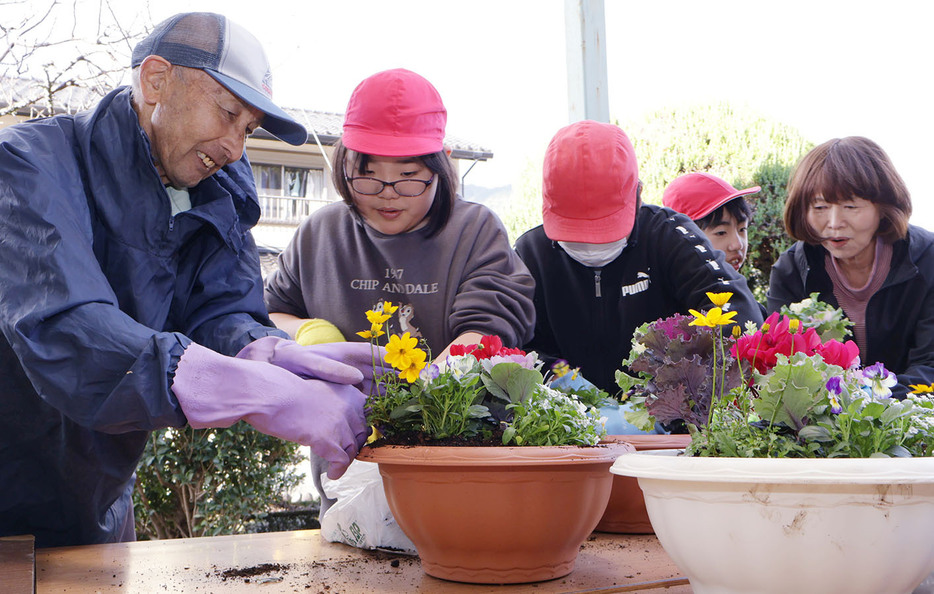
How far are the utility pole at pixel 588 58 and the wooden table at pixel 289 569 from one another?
230cm

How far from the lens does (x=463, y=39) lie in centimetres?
1970

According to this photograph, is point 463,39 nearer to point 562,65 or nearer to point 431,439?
point 562,65

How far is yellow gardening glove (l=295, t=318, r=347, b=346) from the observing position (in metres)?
1.69

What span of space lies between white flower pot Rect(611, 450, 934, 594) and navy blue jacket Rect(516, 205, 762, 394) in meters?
1.17

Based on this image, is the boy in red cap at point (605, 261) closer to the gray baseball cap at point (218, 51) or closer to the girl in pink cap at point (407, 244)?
the girl in pink cap at point (407, 244)

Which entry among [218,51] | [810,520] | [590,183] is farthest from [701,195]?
[810,520]

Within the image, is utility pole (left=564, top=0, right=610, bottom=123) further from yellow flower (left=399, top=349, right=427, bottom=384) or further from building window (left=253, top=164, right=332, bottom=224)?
building window (left=253, top=164, right=332, bottom=224)

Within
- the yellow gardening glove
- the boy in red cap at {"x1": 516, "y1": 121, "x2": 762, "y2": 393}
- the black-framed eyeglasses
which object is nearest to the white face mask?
the boy in red cap at {"x1": 516, "y1": 121, "x2": 762, "y2": 393}

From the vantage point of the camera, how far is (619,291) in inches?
80.4

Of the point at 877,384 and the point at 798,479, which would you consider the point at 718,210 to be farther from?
the point at 798,479

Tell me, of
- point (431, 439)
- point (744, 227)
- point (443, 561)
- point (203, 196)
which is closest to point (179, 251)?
point (203, 196)

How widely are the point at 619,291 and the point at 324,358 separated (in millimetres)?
1052

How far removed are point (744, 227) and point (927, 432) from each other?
2395 mm

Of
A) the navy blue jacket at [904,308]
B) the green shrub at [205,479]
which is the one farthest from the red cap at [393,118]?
the green shrub at [205,479]
